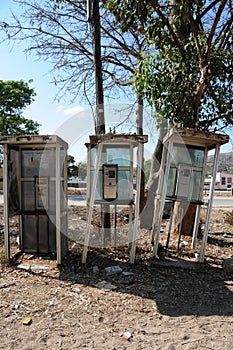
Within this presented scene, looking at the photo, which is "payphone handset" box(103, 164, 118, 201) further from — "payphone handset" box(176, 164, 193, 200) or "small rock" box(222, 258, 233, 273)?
"small rock" box(222, 258, 233, 273)

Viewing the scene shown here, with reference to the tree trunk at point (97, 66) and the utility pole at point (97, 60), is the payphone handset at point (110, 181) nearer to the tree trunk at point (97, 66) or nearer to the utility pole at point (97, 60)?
the utility pole at point (97, 60)

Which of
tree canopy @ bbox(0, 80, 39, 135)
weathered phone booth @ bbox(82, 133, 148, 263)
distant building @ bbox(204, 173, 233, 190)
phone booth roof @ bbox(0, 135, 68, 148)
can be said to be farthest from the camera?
distant building @ bbox(204, 173, 233, 190)

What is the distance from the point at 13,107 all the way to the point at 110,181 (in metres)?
18.5

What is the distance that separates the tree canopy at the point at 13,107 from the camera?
20.1 metres

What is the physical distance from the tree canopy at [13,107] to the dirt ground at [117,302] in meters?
17.2

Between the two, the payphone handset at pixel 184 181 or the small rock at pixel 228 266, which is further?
the payphone handset at pixel 184 181

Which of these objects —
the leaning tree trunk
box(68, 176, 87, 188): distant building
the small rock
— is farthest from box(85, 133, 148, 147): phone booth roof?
the leaning tree trunk

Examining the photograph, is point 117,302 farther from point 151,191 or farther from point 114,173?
point 151,191

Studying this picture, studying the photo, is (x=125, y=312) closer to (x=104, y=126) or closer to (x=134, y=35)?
(x=104, y=126)

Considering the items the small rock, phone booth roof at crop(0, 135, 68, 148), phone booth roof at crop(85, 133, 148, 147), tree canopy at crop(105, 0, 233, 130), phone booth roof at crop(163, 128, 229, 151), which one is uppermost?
tree canopy at crop(105, 0, 233, 130)

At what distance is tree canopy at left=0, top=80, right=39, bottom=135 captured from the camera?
20.1 m

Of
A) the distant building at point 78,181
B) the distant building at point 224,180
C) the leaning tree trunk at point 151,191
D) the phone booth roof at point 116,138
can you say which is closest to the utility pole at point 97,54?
the distant building at point 78,181

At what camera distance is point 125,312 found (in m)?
2.95

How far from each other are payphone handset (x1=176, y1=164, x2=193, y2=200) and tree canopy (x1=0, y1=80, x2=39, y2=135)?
56.5 ft
